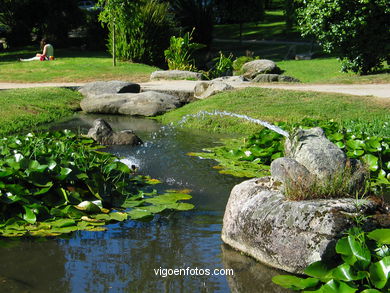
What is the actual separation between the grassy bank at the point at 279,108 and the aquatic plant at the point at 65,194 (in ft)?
18.7

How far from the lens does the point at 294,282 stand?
499cm

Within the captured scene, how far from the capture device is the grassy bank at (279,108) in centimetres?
1320

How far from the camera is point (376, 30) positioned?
21.3 m

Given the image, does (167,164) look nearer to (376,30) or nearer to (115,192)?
(115,192)

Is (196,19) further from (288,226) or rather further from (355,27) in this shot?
(288,226)

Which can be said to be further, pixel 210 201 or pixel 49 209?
pixel 210 201

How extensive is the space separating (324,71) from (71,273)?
2365 centimetres

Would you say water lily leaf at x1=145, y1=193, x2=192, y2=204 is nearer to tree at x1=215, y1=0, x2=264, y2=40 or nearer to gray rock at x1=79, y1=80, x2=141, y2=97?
gray rock at x1=79, y1=80, x2=141, y2=97

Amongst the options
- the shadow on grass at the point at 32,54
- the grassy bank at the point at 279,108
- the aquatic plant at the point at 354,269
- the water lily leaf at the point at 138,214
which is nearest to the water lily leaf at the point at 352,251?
the aquatic plant at the point at 354,269

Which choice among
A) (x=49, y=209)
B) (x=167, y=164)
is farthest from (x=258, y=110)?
(x=49, y=209)

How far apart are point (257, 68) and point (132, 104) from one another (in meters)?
10.2

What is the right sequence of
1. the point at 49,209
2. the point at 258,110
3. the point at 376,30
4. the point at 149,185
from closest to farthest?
the point at 49,209
the point at 149,185
the point at 258,110
the point at 376,30

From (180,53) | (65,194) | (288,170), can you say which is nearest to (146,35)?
(180,53)

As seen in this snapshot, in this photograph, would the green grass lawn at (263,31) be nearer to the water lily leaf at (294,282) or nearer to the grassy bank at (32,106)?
the grassy bank at (32,106)
